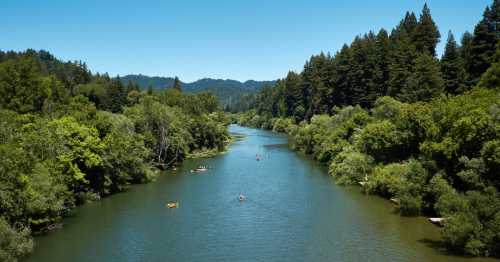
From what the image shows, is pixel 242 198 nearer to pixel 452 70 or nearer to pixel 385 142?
pixel 385 142

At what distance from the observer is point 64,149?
1809 inches

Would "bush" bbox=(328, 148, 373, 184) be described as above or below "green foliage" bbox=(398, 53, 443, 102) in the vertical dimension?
below

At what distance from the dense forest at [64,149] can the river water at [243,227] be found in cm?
222

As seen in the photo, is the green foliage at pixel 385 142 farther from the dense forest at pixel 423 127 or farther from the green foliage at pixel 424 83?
the green foliage at pixel 424 83

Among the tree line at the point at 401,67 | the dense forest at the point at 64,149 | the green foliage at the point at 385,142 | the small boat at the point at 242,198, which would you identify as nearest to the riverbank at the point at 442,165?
the green foliage at the point at 385,142

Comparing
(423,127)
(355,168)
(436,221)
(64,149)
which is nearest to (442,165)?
(436,221)

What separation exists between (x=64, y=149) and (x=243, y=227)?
19.7 meters

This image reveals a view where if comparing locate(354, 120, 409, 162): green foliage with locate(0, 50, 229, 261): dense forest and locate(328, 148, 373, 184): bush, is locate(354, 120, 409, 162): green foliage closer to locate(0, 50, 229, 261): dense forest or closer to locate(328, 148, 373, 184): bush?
locate(328, 148, 373, 184): bush

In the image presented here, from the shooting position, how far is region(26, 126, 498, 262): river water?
33.6 metres

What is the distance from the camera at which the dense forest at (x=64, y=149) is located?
34.3 metres

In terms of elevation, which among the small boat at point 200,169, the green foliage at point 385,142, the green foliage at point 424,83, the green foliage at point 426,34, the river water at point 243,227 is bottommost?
the river water at point 243,227

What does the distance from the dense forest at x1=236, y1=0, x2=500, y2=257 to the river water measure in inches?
99.1

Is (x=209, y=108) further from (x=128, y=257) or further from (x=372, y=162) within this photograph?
(x=128, y=257)

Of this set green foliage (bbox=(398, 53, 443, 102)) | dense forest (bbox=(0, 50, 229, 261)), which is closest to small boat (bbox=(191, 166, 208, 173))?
dense forest (bbox=(0, 50, 229, 261))
